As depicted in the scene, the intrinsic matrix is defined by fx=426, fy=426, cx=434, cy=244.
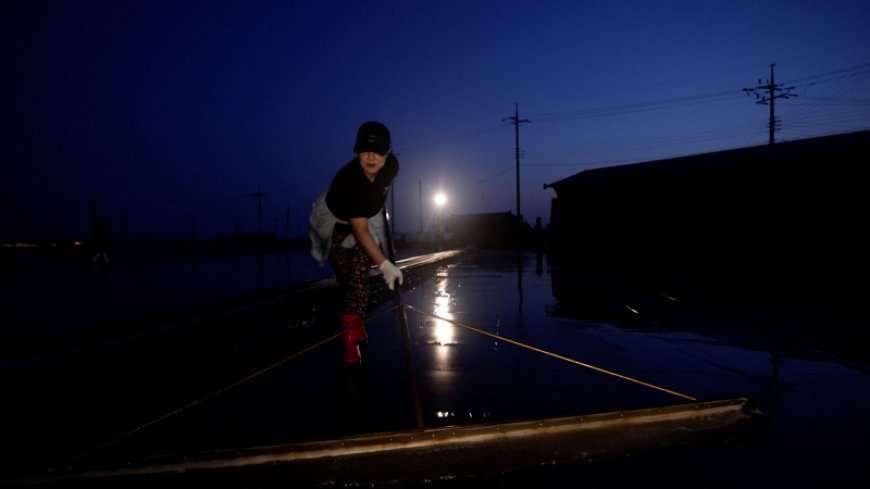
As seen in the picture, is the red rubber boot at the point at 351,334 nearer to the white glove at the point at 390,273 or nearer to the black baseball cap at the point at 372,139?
the white glove at the point at 390,273

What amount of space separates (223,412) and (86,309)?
8957mm

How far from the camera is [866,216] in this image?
41.6 feet

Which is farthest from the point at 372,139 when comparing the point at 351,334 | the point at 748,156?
the point at 748,156

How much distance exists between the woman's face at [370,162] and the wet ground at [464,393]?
1123mm

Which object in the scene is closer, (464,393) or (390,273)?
(464,393)

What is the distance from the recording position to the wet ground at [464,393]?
169 cm

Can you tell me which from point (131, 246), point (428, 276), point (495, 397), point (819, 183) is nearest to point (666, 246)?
point (819, 183)

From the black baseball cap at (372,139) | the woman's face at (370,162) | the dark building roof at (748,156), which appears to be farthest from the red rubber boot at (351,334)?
the dark building roof at (748,156)

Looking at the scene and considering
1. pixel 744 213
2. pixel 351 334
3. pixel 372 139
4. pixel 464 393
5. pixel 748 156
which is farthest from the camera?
pixel 748 156

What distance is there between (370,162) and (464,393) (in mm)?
1630

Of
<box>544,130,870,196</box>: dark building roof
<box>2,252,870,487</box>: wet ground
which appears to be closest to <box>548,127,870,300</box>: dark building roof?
<box>544,130,870,196</box>: dark building roof

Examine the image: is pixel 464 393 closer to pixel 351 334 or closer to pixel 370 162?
pixel 351 334

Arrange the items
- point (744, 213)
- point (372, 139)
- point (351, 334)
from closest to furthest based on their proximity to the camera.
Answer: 1. point (372, 139)
2. point (351, 334)
3. point (744, 213)

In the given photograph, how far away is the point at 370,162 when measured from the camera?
2.91 m
